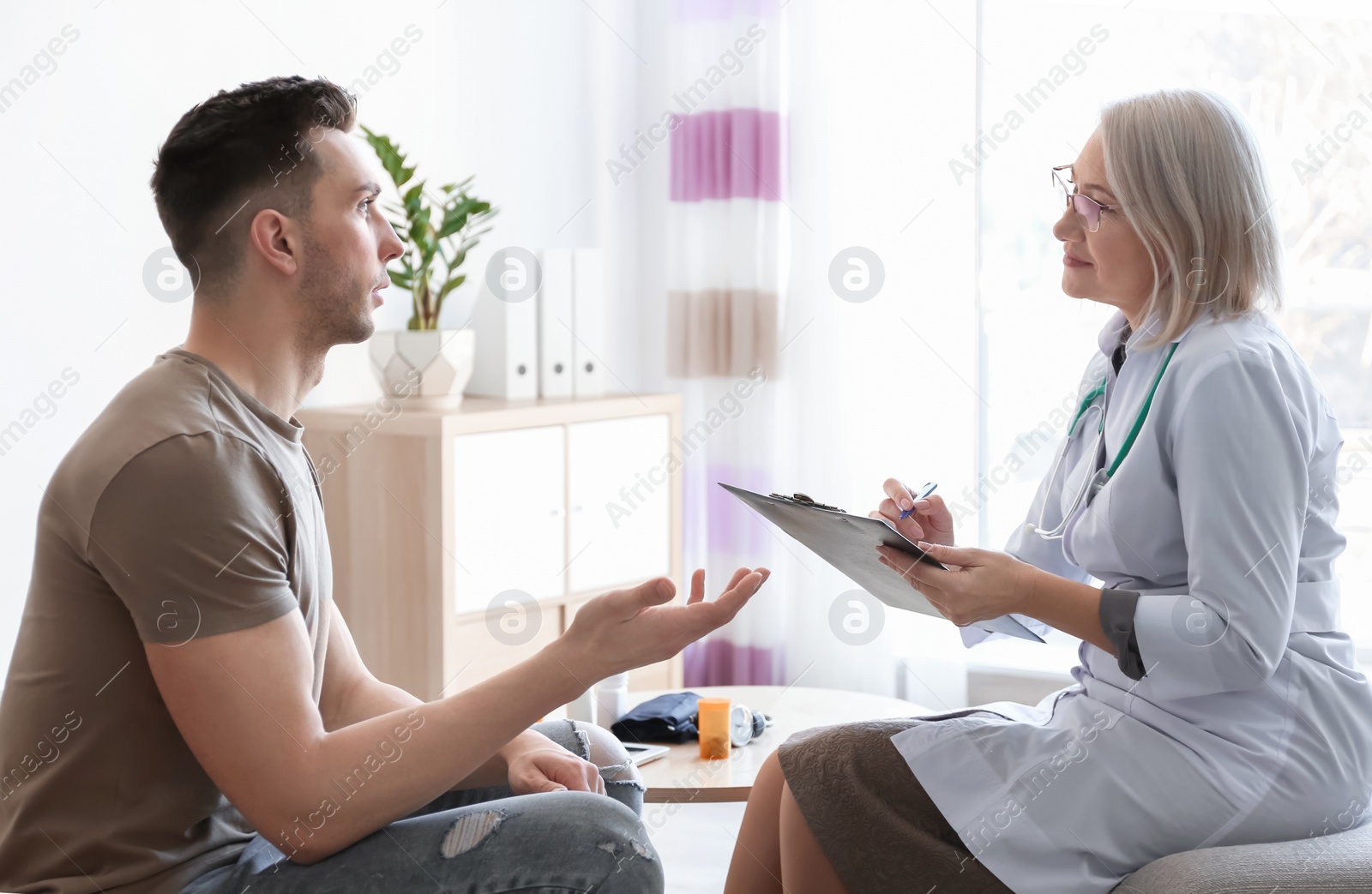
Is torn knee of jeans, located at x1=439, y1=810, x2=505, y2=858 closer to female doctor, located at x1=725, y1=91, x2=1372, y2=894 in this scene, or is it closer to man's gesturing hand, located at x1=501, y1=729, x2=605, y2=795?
man's gesturing hand, located at x1=501, y1=729, x2=605, y2=795

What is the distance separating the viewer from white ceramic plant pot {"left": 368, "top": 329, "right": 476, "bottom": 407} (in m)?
2.93

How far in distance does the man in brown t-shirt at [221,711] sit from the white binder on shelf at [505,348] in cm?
183

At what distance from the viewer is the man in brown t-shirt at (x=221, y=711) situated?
117 cm

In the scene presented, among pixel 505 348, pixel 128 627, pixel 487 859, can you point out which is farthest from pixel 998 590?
pixel 505 348

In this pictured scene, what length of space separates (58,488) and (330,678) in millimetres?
472

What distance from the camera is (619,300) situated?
4.02 meters

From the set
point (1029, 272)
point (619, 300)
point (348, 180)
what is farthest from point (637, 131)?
point (348, 180)

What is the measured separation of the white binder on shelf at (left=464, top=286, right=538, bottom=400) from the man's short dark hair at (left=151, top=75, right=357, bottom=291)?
1.70m

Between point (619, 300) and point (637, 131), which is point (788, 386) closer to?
point (619, 300)

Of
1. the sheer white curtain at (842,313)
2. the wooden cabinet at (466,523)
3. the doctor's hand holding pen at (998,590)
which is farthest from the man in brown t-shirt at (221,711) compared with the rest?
the sheer white curtain at (842,313)

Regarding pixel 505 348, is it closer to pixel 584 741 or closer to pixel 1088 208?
pixel 584 741

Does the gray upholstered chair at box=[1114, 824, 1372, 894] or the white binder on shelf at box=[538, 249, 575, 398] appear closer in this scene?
the gray upholstered chair at box=[1114, 824, 1372, 894]

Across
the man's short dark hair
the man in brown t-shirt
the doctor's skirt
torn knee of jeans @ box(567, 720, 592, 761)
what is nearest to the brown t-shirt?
the man in brown t-shirt

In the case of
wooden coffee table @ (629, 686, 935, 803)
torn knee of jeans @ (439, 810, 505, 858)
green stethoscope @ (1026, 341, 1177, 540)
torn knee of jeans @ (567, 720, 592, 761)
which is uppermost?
green stethoscope @ (1026, 341, 1177, 540)
